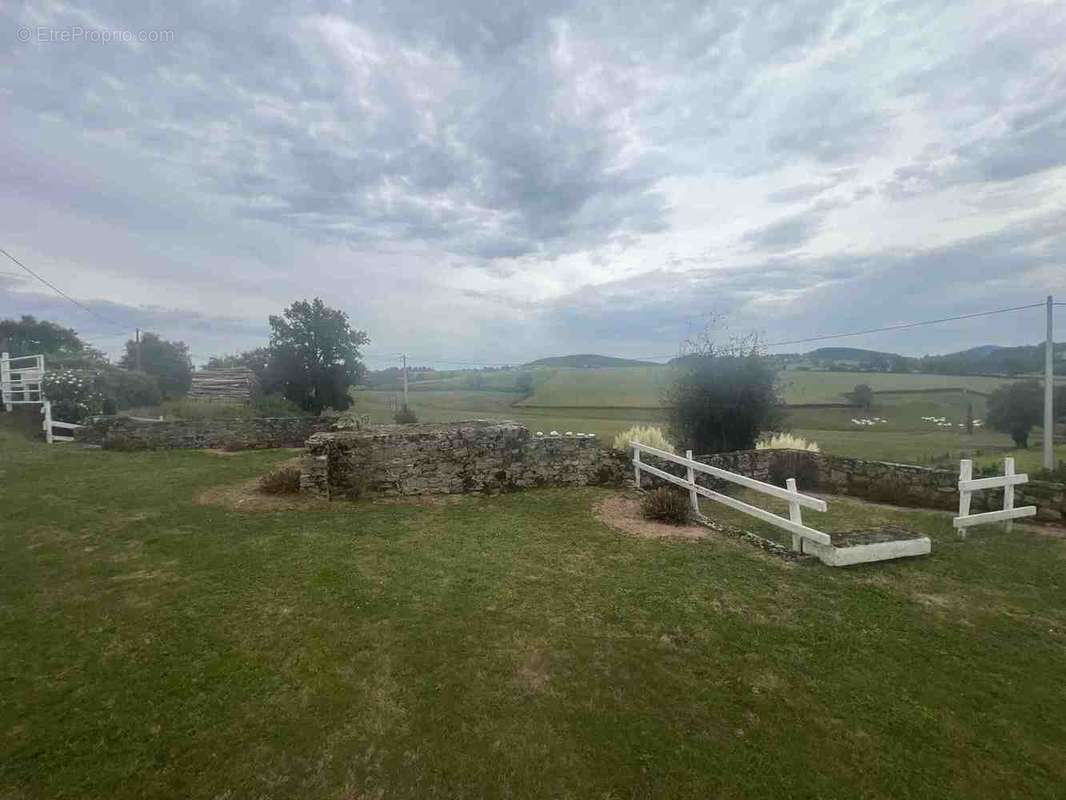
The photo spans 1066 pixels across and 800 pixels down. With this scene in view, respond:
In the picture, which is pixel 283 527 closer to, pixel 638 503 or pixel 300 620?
pixel 300 620

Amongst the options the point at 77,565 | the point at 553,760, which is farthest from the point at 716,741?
the point at 77,565

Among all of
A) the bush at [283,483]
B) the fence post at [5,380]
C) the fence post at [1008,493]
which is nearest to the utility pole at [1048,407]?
the fence post at [1008,493]

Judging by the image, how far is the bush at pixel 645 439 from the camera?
1306 centimetres

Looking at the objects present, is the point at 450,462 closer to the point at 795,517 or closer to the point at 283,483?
the point at 283,483

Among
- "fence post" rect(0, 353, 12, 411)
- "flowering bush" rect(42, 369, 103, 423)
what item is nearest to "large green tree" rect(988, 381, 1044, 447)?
"flowering bush" rect(42, 369, 103, 423)

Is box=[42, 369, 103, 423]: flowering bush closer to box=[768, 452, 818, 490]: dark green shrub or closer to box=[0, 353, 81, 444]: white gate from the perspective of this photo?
box=[0, 353, 81, 444]: white gate

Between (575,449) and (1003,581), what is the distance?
6.58 metres

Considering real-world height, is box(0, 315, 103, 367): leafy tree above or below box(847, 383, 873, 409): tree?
above

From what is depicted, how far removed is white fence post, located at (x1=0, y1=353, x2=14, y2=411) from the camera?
1559 cm

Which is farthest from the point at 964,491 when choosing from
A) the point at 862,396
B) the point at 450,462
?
the point at 862,396

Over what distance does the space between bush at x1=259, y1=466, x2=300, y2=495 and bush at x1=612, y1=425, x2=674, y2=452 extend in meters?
7.70

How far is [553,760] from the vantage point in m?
2.78

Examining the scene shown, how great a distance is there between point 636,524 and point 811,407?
650 inches

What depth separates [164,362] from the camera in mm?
32031
